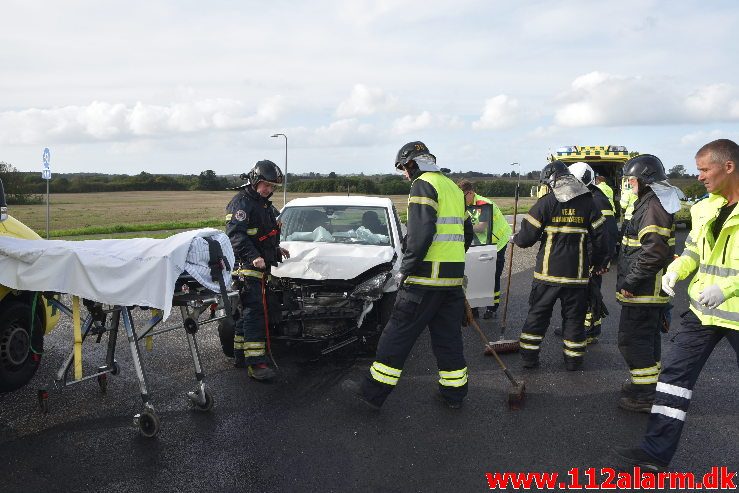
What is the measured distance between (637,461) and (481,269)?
3652 mm

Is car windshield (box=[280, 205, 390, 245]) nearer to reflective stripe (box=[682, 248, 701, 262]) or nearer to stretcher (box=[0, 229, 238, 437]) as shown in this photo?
stretcher (box=[0, 229, 238, 437])

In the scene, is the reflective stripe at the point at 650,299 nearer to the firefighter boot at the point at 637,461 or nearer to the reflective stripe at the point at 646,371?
the reflective stripe at the point at 646,371

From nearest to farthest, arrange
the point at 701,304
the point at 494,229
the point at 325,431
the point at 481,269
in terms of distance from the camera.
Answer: the point at 701,304 → the point at 325,431 → the point at 481,269 → the point at 494,229

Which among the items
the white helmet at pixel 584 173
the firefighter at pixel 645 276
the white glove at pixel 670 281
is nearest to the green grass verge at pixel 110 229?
the white helmet at pixel 584 173

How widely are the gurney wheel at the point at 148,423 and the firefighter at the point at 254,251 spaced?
1252 mm

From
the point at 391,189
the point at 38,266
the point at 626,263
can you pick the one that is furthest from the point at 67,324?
the point at 391,189

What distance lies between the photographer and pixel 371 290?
563 cm

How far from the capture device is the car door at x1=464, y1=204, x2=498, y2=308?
277 inches

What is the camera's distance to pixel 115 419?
4469mm

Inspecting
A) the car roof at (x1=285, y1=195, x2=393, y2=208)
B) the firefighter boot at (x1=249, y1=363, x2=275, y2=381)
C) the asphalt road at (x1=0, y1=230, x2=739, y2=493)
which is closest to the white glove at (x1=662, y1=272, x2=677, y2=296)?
the asphalt road at (x1=0, y1=230, x2=739, y2=493)

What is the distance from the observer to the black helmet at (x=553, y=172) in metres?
5.69

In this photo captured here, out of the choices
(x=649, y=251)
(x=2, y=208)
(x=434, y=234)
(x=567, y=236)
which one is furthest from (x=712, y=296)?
(x=2, y=208)

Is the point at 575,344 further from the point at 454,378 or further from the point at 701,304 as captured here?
the point at 701,304

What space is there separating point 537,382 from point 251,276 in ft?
9.25
